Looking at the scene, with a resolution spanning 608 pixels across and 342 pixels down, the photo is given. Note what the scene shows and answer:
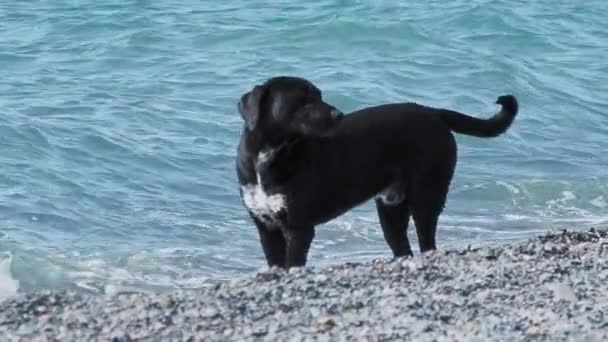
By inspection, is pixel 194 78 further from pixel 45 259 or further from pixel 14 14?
pixel 45 259

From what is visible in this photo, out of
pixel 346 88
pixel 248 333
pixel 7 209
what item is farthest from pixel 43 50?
pixel 248 333

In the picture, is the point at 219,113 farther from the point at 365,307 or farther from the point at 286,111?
the point at 365,307

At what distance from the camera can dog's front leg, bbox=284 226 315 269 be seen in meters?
6.60

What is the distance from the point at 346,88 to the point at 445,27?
14.5 ft

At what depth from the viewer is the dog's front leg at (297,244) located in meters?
6.60

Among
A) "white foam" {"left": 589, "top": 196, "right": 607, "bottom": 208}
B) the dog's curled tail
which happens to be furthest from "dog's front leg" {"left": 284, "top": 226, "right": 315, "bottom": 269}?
"white foam" {"left": 589, "top": 196, "right": 607, "bottom": 208}

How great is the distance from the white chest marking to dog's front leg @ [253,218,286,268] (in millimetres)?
102

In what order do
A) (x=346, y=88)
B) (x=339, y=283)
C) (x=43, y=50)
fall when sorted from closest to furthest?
1. (x=339, y=283)
2. (x=346, y=88)
3. (x=43, y=50)

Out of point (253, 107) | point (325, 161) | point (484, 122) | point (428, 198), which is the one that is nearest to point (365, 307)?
point (325, 161)

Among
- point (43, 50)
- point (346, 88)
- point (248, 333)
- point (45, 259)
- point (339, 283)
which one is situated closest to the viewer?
point (248, 333)

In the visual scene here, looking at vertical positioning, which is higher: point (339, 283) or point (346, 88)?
point (339, 283)

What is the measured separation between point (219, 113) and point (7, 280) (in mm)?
5349

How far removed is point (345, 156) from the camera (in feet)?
22.0

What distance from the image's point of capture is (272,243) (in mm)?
6754
